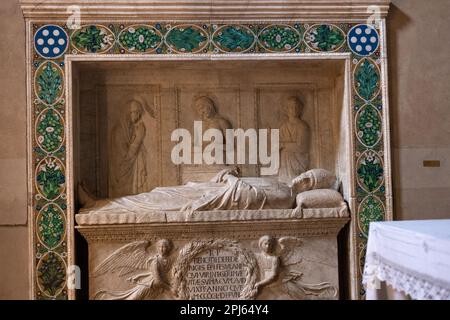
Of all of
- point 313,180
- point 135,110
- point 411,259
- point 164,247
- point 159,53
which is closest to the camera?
point 411,259

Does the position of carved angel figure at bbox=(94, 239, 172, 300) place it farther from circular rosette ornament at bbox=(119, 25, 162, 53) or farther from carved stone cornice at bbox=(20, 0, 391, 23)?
carved stone cornice at bbox=(20, 0, 391, 23)

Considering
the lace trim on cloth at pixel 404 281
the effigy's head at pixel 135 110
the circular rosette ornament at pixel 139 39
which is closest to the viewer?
the lace trim on cloth at pixel 404 281

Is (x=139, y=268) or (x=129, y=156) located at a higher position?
(x=129, y=156)

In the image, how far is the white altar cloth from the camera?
2.26m

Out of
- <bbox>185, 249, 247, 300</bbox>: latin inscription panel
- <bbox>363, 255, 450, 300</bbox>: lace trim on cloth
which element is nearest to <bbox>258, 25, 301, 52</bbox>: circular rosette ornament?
<bbox>185, 249, 247, 300</bbox>: latin inscription panel

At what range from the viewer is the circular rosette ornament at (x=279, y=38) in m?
4.45

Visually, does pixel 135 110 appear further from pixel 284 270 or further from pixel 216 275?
pixel 284 270

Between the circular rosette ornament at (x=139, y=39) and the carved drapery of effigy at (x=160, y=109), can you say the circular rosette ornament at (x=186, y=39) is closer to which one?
the carved drapery of effigy at (x=160, y=109)

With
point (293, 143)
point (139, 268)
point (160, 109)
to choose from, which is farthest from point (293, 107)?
point (139, 268)

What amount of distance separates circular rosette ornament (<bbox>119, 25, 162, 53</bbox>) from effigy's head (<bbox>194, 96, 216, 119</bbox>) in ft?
2.20

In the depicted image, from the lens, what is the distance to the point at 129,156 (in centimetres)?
475

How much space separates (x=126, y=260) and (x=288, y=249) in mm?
1397

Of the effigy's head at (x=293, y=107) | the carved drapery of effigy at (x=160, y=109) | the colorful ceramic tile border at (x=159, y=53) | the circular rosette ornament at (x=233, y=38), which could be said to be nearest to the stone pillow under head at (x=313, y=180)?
the carved drapery of effigy at (x=160, y=109)
